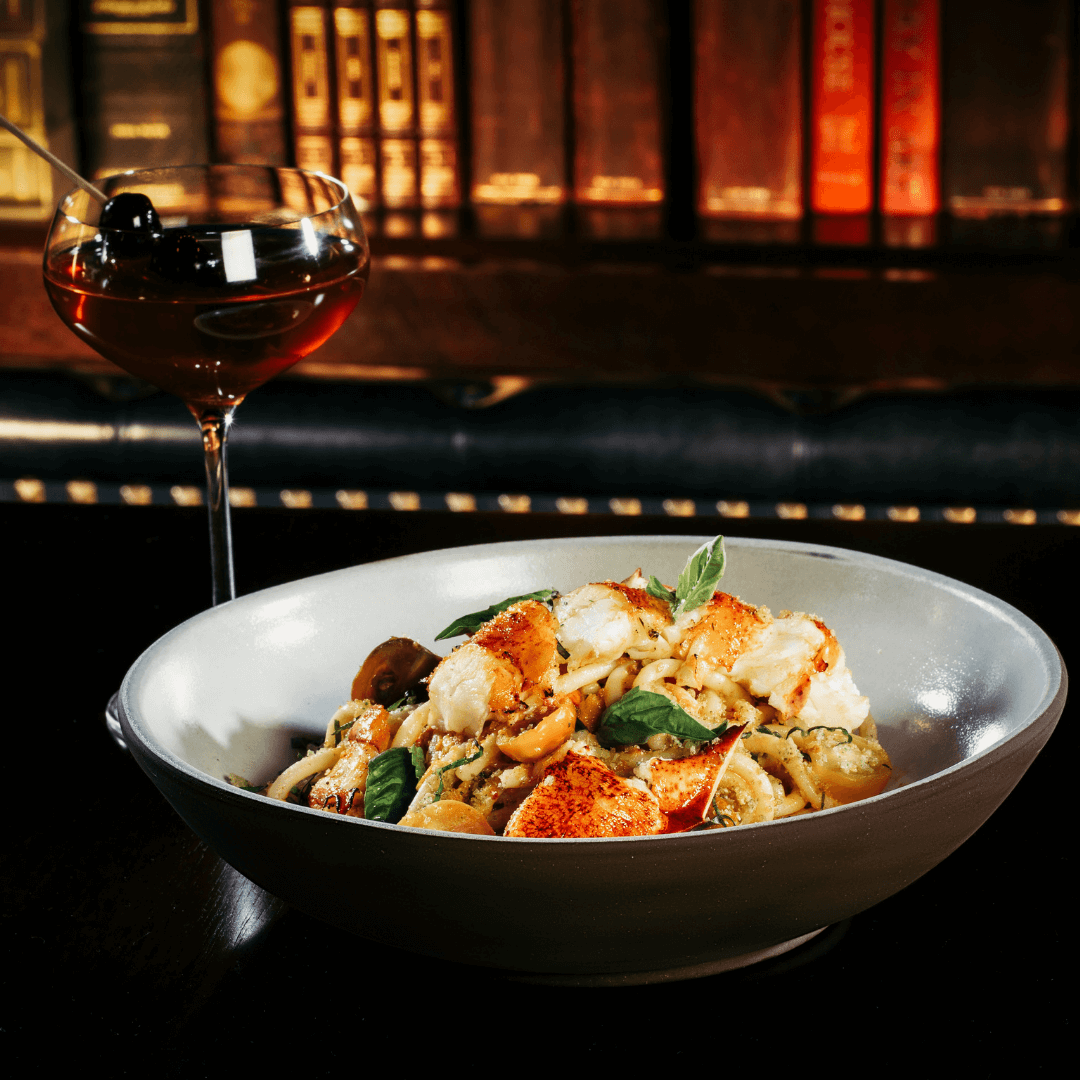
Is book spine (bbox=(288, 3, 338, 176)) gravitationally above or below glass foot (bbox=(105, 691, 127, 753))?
above

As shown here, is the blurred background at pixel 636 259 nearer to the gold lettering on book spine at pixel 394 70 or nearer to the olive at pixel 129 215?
the gold lettering on book spine at pixel 394 70

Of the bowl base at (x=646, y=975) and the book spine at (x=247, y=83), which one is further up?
the book spine at (x=247, y=83)

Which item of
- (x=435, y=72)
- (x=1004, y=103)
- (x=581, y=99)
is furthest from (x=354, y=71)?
(x=1004, y=103)

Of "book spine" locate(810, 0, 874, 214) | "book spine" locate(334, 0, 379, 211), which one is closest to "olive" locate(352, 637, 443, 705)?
"book spine" locate(334, 0, 379, 211)

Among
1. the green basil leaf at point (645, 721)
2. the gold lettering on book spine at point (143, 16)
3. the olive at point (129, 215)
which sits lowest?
the green basil leaf at point (645, 721)

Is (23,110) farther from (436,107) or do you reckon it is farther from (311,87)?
(436,107)

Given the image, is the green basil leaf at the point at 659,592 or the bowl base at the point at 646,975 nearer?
the bowl base at the point at 646,975

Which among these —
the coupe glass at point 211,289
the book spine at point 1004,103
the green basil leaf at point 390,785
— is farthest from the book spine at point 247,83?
the green basil leaf at point 390,785

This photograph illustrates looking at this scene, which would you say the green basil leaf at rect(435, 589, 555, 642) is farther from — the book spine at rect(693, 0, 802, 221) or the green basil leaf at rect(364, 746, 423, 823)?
the book spine at rect(693, 0, 802, 221)
